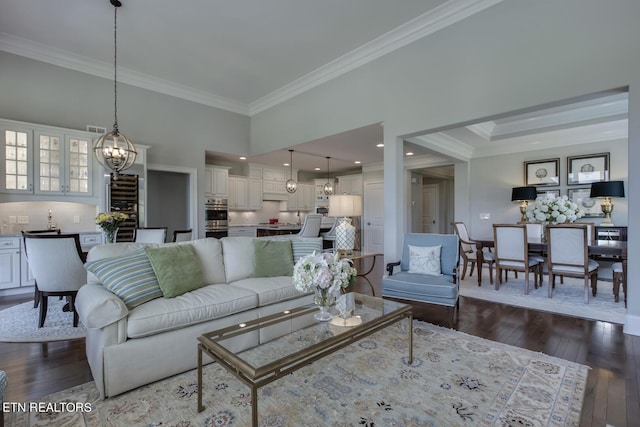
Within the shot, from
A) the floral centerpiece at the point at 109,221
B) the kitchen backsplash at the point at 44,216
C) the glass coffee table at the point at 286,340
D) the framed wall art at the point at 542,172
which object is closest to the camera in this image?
the glass coffee table at the point at 286,340

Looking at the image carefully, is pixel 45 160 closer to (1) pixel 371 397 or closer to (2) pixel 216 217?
(2) pixel 216 217

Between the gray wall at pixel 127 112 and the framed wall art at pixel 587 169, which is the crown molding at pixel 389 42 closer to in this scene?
the gray wall at pixel 127 112

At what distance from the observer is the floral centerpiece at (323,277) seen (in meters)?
2.07

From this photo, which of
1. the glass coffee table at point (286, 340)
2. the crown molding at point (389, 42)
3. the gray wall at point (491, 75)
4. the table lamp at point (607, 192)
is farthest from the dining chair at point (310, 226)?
the table lamp at point (607, 192)

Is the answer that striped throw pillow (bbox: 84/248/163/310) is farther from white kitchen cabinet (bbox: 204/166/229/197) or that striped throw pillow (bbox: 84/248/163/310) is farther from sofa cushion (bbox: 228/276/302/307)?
white kitchen cabinet (bbox: 204/166/229/197)

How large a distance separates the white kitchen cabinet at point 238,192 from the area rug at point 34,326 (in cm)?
487

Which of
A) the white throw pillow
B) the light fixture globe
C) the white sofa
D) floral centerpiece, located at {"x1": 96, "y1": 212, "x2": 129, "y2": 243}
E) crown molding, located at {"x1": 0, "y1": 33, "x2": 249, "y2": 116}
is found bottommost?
the white sofa

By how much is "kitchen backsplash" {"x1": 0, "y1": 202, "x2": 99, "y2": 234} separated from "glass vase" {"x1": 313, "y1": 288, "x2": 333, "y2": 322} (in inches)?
192

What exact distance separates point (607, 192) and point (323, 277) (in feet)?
18.6

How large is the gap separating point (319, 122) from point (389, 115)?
4.90 feet

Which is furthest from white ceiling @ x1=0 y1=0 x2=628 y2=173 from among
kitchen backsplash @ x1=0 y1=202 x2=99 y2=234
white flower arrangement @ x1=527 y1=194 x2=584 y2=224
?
kitchen backsplash @ x1=0 y1=202 x2=99 y2=234

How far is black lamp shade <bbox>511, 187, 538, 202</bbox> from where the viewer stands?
19.9 feet

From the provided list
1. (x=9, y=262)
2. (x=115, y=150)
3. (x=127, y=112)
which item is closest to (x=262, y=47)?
(x=115, y=150)

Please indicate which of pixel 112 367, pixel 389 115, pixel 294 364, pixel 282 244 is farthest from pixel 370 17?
pixel 112 367
